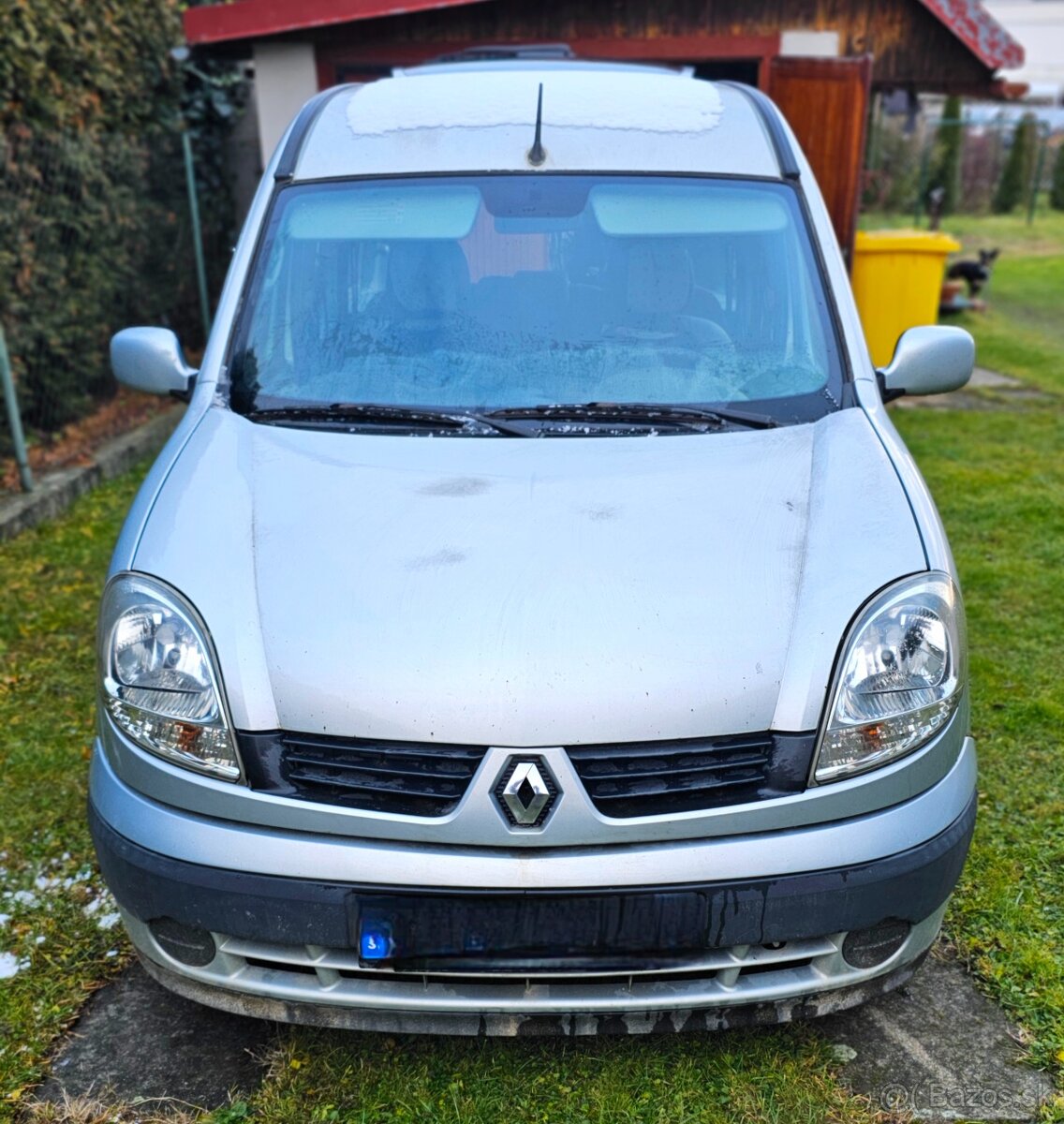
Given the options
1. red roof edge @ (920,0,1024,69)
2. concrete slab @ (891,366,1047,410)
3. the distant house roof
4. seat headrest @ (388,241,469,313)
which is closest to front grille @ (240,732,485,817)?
seat headrest @ (388,241,469,313)

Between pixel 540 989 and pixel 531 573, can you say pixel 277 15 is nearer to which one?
pixel 531 573

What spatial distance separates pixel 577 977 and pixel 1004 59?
9.36 metres

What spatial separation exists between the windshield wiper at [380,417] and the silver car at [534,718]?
0.03ft

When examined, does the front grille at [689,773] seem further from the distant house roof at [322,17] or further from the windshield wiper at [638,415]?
the distant house roof at [322,17]

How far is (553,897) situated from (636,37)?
8.70 metres

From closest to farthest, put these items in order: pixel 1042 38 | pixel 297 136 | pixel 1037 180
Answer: pixel 297 136 < pixel 1037 180 < pixel 1042 38

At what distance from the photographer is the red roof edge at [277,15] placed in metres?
8.57

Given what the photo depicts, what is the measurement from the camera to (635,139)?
11.1 feet

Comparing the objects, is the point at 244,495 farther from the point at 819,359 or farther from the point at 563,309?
the point at 819,359

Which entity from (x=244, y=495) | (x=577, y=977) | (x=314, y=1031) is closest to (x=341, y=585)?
(x=244, y=495)

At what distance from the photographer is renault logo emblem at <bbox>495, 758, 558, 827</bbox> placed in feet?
6.79

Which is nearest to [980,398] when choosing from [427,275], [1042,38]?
[427,275]

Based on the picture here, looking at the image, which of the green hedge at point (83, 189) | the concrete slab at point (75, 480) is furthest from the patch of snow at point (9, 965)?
the green hedge at point (83, 189)

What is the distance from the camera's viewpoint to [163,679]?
228cm
